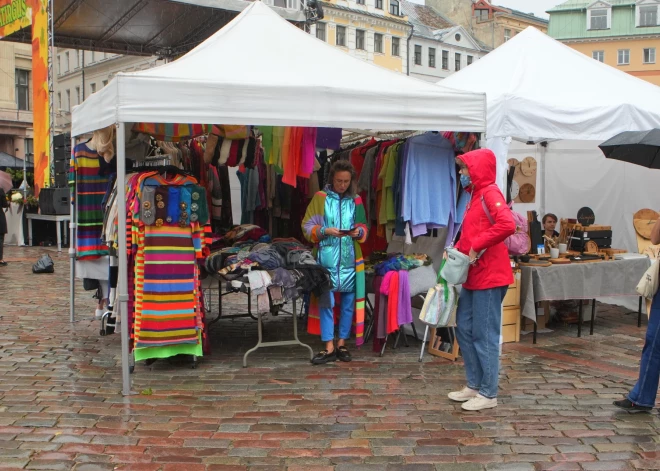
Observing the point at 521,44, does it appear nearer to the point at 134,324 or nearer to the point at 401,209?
the point at 401,209

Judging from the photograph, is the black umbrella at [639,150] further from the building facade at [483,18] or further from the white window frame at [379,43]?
the building facade at [483,18]

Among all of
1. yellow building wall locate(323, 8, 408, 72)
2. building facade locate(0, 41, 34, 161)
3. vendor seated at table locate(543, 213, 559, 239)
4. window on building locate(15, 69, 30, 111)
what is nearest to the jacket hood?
vendor seated at table locate(543, 213, 559, 239)

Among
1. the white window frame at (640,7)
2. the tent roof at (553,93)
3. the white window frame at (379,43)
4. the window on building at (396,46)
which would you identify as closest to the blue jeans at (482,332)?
the tent roof at (553,93)

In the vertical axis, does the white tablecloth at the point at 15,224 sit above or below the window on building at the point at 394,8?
below

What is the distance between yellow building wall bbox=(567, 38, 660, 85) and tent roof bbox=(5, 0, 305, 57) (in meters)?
47.4

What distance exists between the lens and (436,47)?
180ft

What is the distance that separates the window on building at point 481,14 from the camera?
61619 millimetres

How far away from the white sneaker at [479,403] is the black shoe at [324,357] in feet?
5.12

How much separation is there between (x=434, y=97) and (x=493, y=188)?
1.31 meters

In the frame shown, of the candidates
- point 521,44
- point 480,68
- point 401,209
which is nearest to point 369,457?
point 401,209

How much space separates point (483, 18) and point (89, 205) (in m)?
59.9

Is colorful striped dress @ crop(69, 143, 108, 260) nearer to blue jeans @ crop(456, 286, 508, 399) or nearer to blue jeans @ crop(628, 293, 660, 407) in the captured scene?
blue jeans @ crop(456, 286, 508, 399)

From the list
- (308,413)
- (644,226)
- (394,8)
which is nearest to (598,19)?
(394,8)

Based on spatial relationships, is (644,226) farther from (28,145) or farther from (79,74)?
(79,74)
